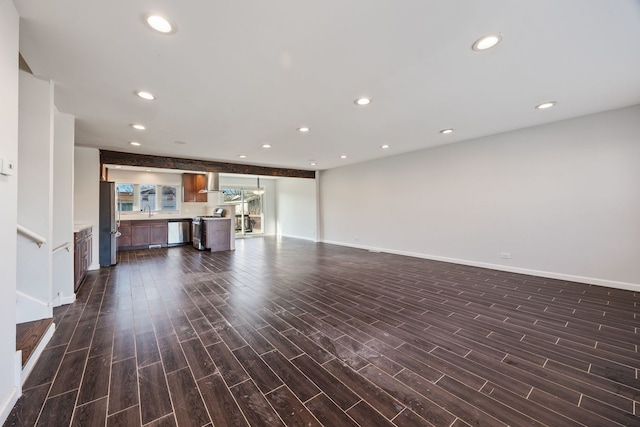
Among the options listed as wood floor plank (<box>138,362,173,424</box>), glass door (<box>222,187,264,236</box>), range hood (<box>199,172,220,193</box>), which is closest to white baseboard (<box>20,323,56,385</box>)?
wood floor plank (<box>138,362,173,424</box>)

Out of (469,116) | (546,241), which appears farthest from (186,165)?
(546,241)

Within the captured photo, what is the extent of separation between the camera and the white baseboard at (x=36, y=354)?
1.77 meters

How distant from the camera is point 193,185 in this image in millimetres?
8414

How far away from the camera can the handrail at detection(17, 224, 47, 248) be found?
7.37ft

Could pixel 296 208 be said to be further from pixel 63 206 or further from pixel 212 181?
pixel 63 206

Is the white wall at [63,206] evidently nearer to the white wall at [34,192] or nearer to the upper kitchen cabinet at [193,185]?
the white wall at [34,192]

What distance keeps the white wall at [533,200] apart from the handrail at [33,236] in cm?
597

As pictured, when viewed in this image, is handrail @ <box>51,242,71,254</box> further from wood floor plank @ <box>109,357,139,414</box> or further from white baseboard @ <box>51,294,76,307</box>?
wood floor plank @ <box>109,357,139,414</box>

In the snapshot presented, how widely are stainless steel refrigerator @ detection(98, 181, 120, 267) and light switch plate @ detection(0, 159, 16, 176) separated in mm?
4221

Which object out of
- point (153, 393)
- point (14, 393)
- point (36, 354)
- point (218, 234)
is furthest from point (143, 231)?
point (153, 393)

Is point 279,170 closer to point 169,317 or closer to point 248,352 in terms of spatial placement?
point 169,317

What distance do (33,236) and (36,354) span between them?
1056mm

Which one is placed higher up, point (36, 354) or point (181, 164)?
point (181, 164)

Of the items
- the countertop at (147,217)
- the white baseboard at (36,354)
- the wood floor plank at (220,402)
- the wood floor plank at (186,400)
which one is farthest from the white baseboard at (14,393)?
the countertop at (147,217)
